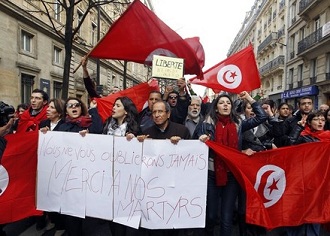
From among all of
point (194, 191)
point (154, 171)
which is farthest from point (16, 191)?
point (194, 191)

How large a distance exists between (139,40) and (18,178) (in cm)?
281

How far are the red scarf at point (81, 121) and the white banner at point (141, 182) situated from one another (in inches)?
9.7

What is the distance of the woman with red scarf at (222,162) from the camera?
3.27 meters

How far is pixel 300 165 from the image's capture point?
3.38 m

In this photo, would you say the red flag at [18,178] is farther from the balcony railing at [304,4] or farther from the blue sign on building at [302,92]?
the balcony railing at [304,4]

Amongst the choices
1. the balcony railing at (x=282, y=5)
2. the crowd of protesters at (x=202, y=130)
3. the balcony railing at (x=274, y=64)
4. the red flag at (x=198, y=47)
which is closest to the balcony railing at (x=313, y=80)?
the balcony railing at (x=274, y=64)

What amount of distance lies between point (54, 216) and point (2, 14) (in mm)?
13354

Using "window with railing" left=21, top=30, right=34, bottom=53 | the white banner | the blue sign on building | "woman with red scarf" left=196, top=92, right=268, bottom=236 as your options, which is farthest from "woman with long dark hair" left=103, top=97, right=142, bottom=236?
the blue sign on building

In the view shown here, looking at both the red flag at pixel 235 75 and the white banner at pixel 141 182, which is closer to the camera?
the white banner at pixel 141 182

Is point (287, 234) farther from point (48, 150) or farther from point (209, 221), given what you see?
point (48, 150)

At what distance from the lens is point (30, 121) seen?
412 cm

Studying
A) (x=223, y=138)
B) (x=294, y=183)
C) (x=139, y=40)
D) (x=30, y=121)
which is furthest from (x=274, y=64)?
(x=30, y=121)

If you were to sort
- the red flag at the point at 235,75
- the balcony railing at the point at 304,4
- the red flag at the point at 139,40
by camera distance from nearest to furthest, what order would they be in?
the red flag at the point at 139,40, the red flag at the point at 235,75, the balcony railing at the point at 304,4

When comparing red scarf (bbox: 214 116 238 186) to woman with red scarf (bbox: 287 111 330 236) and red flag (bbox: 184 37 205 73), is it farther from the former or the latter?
red flag (bbox: 184 37 205 73)
